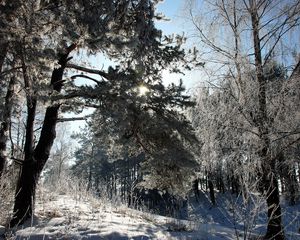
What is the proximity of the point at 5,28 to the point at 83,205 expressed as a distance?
6021 mm

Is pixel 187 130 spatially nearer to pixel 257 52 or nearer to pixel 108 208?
pixel 257 52

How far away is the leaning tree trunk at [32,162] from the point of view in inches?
337

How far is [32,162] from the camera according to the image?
29.7ft

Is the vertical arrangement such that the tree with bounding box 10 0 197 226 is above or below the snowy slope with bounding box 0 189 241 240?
above

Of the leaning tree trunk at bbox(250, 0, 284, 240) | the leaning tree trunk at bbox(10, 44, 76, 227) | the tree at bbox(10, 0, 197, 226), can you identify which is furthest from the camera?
the leaning tree trunk at bbox(10, 44, 76, 227)

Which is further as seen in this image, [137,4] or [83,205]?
[83,205]

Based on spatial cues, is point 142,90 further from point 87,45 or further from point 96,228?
point 96,228

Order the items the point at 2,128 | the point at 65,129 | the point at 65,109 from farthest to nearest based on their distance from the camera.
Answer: the point at 65,129
the point at 2,128
the point at 65,109

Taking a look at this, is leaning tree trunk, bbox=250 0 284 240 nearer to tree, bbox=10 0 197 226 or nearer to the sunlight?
tree, bbox=10 0 197 226

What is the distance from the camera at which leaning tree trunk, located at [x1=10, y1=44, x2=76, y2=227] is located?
8.55 meters

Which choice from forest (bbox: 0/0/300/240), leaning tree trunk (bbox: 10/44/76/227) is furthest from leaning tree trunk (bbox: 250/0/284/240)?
leaning tree trunk (bbox: 10/44/76/227)

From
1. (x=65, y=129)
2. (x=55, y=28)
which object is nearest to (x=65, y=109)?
(x=55, y=28)

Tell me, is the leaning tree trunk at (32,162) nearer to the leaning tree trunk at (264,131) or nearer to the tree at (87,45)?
the tree at (87,45)

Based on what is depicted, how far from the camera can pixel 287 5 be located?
8.06m
